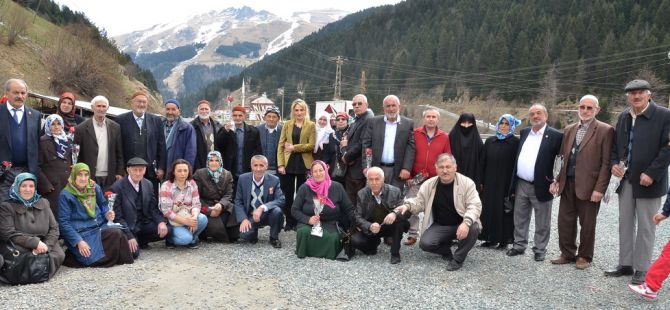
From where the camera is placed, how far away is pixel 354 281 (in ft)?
17.3

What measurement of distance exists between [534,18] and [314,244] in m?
81.3

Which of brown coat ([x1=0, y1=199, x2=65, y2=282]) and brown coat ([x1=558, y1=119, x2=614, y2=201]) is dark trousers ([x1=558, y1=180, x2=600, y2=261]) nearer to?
brown coat ([x1=558, y1=119, x2=614, y2=201])

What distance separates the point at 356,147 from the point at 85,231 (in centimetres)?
381

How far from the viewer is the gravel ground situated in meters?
A: 4.60

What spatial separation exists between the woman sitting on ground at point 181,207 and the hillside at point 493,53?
42.2 m

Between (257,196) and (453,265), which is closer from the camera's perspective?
(453,265)

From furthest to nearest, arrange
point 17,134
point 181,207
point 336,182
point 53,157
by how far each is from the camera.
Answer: point 336,182
point 181,207
point 53,157
point 17,134

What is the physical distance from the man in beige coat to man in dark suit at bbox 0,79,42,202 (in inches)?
185

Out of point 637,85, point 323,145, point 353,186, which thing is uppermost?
point 637,85

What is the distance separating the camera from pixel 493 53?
7550 centimetres

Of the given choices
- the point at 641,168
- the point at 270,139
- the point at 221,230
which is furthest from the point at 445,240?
the point at 270,139

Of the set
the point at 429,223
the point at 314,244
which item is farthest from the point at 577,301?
the point at 314,244

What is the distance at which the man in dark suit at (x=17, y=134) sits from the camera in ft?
18.9

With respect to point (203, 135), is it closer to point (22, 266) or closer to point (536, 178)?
point (22, 266)
